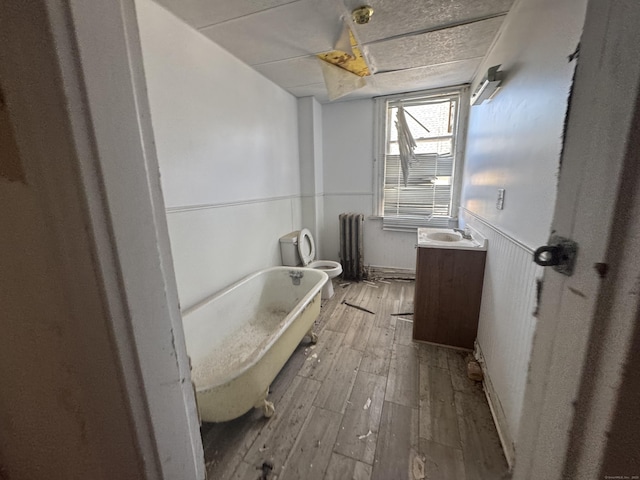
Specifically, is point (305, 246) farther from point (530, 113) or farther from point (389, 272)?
point (530, 113)

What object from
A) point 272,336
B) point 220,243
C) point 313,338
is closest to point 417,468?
point 272,336

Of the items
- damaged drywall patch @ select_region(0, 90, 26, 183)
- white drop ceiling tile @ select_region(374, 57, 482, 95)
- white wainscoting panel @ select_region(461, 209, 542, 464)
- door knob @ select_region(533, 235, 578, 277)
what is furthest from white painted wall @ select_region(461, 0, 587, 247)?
damaged drywall patch @ select_region(0, 90, 26, 183)

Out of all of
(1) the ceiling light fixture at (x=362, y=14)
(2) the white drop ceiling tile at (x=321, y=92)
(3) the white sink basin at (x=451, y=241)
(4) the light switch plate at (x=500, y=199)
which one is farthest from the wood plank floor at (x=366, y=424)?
(2) the white drop ceiling tile at (x=321, y=92)

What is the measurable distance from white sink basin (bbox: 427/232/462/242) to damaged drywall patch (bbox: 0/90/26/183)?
2479 millimetres

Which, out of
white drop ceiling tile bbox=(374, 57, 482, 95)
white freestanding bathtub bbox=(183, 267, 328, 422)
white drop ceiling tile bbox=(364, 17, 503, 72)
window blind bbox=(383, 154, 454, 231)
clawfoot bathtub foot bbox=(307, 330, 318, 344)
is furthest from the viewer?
window blind bbox=(383, 154, 454, 231)

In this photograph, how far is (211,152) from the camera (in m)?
1.92

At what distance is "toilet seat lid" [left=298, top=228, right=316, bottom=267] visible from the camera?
3011mm

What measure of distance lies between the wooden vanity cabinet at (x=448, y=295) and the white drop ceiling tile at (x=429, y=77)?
1821 millimetres

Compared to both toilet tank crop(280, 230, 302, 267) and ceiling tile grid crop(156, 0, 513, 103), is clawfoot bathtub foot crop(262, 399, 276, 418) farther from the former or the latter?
ceiling tile grid crop(156, 0, 513, 103)

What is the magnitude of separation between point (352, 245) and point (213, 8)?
2.71 meters

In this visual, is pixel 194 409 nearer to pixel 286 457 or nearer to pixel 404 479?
pixel 286 457

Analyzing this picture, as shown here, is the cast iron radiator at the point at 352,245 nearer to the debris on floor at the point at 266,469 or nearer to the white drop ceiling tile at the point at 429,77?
the white drop ceiling tile at the point at 429,77

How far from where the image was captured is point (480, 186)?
2121mm

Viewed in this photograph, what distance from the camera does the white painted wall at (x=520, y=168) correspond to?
0.98 meters
